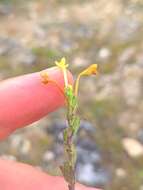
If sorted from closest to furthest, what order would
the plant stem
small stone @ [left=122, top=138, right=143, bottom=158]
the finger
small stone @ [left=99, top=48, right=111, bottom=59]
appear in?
the plant stem < the finger < small stone @ [left=122, top=138, right=143, bottom=158] < small stone @ [left=99, top=48, right=111, bottom=59]

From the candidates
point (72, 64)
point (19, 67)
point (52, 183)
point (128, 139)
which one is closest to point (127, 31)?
point (72, 64)

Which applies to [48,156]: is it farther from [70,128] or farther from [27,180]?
[70,128]

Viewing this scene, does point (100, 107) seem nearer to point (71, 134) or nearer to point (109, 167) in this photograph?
point (109, 167)

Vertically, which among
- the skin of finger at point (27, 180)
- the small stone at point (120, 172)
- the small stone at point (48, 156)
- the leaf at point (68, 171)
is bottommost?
the leaf at point (68, 171)

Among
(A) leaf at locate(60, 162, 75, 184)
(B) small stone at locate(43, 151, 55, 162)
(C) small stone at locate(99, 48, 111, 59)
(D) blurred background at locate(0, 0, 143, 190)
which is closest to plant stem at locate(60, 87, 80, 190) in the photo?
(A) leaf at locate(60, 162, 75, 184)

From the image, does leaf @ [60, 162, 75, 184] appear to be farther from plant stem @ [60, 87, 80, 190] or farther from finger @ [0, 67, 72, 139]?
finger @ [0, 67, 72, 139]

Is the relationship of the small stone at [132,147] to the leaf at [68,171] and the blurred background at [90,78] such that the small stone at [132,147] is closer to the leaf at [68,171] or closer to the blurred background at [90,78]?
the blurred background at [90,78]

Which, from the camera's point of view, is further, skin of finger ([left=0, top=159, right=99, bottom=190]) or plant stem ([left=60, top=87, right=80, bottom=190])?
skin of finger ([left=0, top=159, right=99, bottom=190])

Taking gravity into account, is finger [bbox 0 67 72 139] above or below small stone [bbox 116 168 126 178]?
below

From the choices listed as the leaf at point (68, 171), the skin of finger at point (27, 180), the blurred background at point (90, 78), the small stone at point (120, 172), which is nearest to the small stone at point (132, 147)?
the blurred background at point (90, 78)
